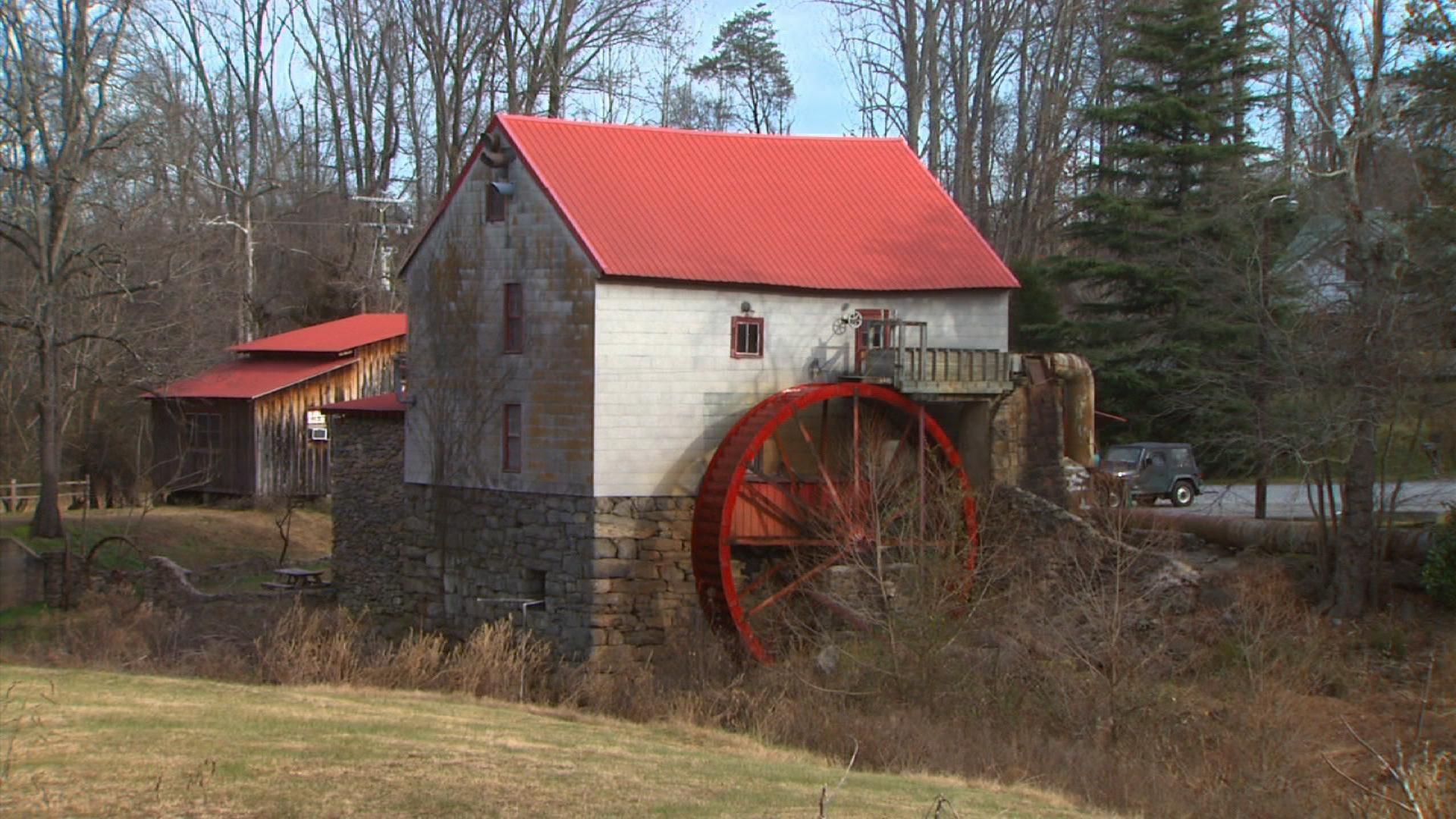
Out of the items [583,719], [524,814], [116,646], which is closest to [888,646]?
[583,719]

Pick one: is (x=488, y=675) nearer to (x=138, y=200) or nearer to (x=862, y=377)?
(x=862, y=377)

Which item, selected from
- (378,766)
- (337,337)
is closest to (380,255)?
(337,337)

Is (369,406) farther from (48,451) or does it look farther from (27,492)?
(27,492)

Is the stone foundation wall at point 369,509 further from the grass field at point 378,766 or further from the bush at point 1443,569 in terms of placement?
the bush at point 1443,569

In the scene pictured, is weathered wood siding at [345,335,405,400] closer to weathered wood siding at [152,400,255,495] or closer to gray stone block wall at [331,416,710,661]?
weathered wood siding at [152,400,255,495]

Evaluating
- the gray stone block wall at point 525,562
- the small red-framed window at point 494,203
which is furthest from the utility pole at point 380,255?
the small red-framed window at point 494,203

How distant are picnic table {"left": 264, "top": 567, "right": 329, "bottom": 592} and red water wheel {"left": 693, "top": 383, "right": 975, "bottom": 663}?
1015 cm

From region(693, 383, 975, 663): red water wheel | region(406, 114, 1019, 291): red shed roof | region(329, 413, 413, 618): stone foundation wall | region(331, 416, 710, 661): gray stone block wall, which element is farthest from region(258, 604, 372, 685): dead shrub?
region(406, 114, 1019, 291): red shed roof

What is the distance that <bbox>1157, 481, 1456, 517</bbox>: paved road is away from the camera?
29.5m

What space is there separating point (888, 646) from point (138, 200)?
34.9 meters

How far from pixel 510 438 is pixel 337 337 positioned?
17467mm

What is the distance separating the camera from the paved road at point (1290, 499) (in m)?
29.5

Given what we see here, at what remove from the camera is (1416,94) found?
87.2 ft

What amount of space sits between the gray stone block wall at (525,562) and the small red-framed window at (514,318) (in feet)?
8.68
